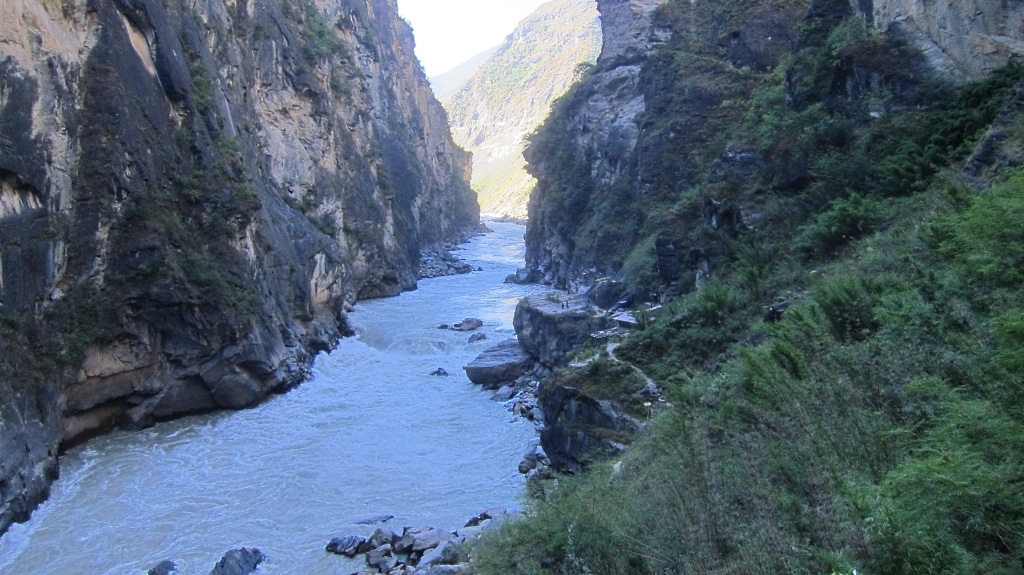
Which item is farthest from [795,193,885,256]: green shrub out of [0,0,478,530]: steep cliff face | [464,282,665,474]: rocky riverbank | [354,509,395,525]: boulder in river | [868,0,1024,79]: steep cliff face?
[0,0,478,530]: steep cliff face

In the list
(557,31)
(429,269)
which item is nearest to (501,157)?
(557,31)

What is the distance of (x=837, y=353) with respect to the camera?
629cm

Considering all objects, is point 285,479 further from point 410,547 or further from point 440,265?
point 440,265

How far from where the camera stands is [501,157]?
159125 millimetres

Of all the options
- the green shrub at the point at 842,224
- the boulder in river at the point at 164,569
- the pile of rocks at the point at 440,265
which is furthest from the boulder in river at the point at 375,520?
the pile of rocks at the point at 440,265

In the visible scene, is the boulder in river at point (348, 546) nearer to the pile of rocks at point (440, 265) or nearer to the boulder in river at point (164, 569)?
the boulder in river at point (164, 569)

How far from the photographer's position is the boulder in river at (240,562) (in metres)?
9.72

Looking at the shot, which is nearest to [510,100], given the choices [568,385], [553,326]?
[553,326]

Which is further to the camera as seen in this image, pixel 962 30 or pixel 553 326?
pixel 553 326

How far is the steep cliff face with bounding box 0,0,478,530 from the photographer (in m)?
13.1

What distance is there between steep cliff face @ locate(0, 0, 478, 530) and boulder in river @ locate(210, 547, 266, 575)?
4417mm

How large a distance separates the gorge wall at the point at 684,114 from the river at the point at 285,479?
7.07 m

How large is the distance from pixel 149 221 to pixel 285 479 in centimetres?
742

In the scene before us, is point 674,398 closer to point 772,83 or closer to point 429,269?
point 772,83
